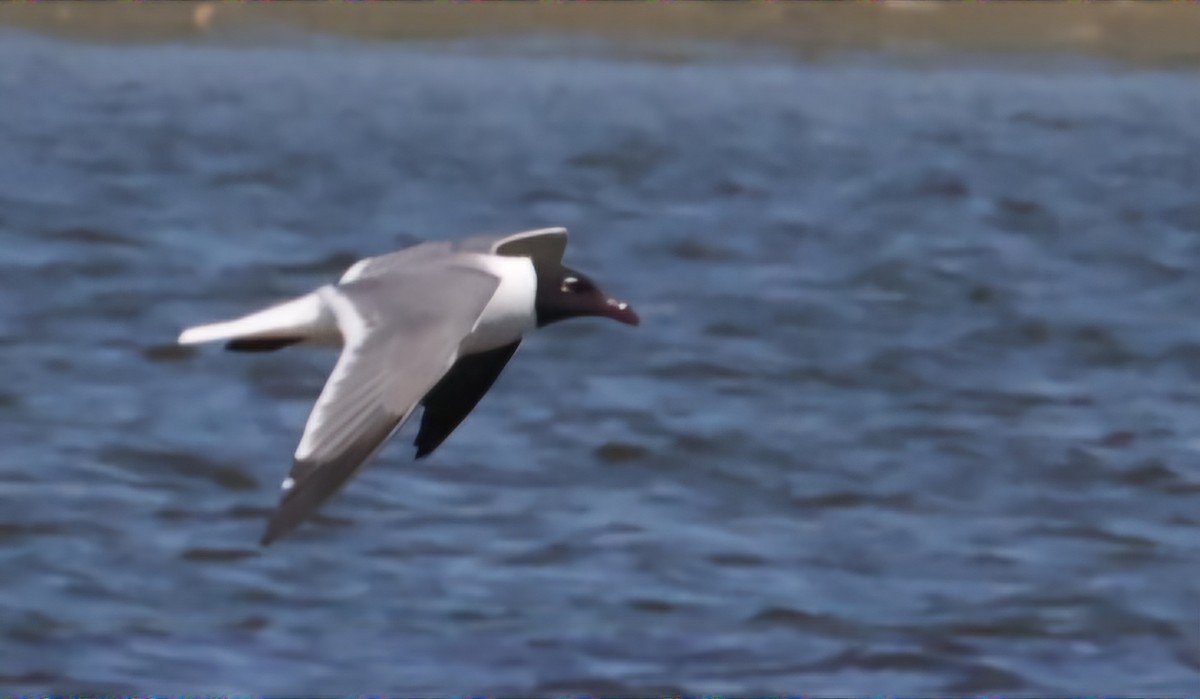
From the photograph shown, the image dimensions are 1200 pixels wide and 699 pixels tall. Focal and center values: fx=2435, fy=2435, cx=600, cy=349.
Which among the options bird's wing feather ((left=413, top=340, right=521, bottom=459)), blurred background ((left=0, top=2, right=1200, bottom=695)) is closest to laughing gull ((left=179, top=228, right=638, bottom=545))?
bird's wing feather ((left=413, top=340, right=521, bottom=459))

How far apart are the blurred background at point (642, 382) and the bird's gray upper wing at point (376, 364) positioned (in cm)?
140

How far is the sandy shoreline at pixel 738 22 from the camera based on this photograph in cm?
1966

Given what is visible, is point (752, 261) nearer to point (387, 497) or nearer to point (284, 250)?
point (284, 250)

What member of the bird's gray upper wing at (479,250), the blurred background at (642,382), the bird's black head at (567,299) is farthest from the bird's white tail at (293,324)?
the blurred background at (642,382)

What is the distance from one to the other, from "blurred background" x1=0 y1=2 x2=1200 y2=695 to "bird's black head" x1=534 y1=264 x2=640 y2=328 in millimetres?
1053

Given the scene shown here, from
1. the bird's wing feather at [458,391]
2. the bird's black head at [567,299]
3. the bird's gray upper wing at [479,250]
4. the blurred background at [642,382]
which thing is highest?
the bird's gray upper wing at [479,250]

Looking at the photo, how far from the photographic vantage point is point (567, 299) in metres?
5.90

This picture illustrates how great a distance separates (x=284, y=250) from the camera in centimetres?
1222

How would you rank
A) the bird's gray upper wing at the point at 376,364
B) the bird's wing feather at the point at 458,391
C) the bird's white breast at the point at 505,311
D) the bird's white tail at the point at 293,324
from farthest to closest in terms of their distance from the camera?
the bird's wing feather at the point at 458,391 < the bird's white breast at the point at 505,311 < the bird's white tail at the point at 293,324 < the bird's gray upper wing at the point at 376,364

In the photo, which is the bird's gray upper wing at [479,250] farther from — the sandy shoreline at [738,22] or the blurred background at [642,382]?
the sandy shoreline at [738,22]

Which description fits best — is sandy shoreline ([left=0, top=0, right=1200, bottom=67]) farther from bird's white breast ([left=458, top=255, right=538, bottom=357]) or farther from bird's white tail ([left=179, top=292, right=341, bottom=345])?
bird's white tail ([left=179, top=292, right=341, bottom=345])

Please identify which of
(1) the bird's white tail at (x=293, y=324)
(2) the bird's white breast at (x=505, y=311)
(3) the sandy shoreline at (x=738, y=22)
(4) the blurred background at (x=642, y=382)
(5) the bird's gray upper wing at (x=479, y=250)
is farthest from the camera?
(3) the sandy shoreline at (x=738, y=22)

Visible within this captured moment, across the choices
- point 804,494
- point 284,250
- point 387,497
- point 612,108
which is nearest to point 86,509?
point 387,497

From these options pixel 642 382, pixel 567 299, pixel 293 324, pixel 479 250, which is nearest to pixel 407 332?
pixel 293 324
